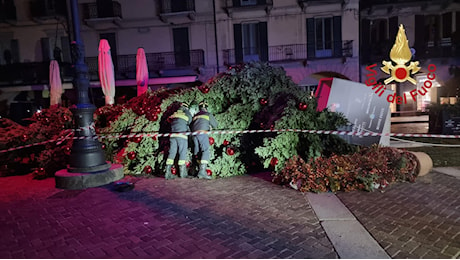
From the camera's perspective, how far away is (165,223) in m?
4.07

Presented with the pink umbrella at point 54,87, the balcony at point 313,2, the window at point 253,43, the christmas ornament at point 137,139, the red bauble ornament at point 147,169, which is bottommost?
the red bauble ornament at point 147,169

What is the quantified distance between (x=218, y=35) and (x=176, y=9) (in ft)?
12.1

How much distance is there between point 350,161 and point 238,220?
2.52 m

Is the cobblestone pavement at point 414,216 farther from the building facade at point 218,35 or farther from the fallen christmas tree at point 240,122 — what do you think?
the building facade at point 218,35

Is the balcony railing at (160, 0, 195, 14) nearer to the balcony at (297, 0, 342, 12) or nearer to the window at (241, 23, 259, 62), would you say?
the window at (241, 23, 259, 62)

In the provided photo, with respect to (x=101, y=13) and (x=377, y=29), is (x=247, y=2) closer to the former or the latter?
(x=377, y=29)

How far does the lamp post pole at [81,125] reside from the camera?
625cm

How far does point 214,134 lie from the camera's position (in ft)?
22.4

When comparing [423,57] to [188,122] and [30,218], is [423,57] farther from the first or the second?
[30,218]

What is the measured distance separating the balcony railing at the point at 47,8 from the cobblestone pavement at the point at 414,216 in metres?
24.4

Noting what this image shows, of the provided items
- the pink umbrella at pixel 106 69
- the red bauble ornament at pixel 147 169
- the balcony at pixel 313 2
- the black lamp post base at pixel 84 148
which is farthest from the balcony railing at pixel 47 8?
the red bauble ornament at pixel 147 169

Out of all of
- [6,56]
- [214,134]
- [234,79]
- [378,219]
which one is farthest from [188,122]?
[6,56]

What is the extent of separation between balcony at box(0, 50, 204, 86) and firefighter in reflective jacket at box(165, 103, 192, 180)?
1576 cm

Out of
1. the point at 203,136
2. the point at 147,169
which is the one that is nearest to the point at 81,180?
the point at 147,169
